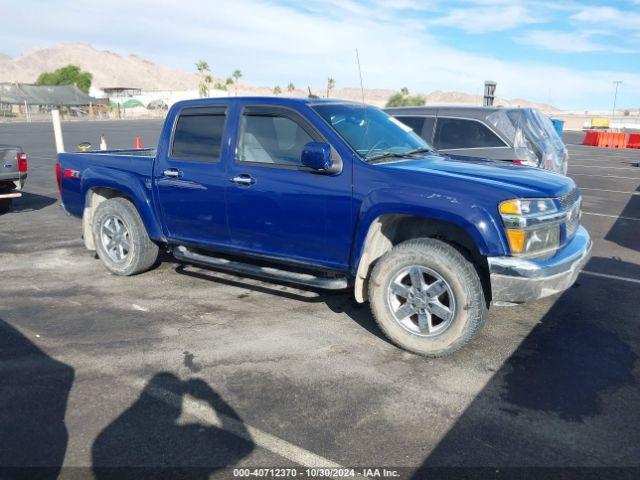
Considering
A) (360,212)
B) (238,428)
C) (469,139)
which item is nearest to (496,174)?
(360,212)

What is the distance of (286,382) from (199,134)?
272 cm

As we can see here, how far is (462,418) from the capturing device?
3.50 metres

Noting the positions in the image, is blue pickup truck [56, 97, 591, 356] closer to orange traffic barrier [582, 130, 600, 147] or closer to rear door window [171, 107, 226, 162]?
rear door window [171, 107, 226, 162]

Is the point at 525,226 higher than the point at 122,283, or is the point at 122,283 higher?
the point at 525,226

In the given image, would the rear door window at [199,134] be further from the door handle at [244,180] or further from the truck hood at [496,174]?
the truck hood at [496,174]

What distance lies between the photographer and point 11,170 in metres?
9.36

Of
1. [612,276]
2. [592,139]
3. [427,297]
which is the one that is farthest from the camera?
[592,139]

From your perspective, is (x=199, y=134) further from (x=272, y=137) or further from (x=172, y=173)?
(x=272, y=137)

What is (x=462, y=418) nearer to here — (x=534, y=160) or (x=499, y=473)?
(x=499, y=473)

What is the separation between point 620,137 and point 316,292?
33610 mm

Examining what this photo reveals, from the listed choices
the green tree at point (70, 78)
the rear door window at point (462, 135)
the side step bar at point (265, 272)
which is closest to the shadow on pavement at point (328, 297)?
the side step bar at point (265, 272)

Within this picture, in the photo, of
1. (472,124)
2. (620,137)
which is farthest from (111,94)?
(472,124)

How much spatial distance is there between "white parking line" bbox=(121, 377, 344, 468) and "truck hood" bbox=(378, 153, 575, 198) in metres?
2.18

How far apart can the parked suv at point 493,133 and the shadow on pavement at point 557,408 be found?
128 inches
